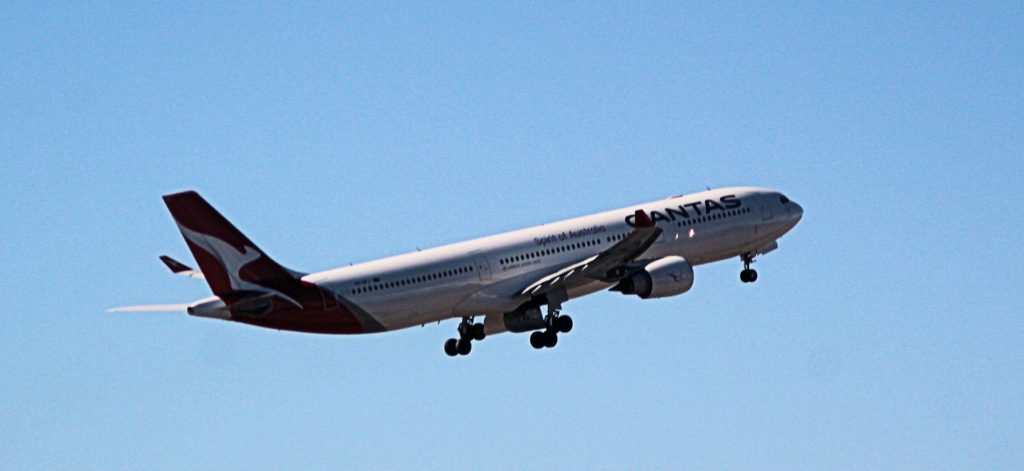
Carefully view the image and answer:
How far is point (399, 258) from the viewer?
83938 mm

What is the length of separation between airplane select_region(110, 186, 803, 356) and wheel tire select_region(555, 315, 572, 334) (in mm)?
46

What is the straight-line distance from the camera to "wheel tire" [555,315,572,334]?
88062 mm

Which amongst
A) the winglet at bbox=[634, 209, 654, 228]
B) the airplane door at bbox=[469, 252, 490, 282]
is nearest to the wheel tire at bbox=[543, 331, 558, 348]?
the airplane door at bbox=[469, 252, 490, 282]

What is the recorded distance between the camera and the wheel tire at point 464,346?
90312 mm

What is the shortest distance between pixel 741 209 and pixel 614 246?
11897mm

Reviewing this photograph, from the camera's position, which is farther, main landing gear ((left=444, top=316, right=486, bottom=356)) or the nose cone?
Answer: the nose cone

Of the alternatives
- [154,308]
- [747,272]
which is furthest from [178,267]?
[747,272]

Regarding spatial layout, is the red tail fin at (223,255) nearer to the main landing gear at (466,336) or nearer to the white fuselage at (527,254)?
the white fuselage at (527,254)

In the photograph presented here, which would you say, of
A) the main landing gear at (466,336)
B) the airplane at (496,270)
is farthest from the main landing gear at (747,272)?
the main landing gear at (466,336)

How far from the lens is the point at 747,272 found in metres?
96.4

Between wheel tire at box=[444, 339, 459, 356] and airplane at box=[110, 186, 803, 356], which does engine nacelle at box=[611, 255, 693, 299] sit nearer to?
airplane at box=[110, 186, 803, 356]

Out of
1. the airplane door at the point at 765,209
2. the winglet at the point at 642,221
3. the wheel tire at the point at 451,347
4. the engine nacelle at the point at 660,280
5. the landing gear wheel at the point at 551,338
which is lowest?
the landing gear wheel at the point at 551,338

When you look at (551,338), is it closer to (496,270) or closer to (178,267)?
(496,270)

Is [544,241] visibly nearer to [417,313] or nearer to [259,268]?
[417,313]
